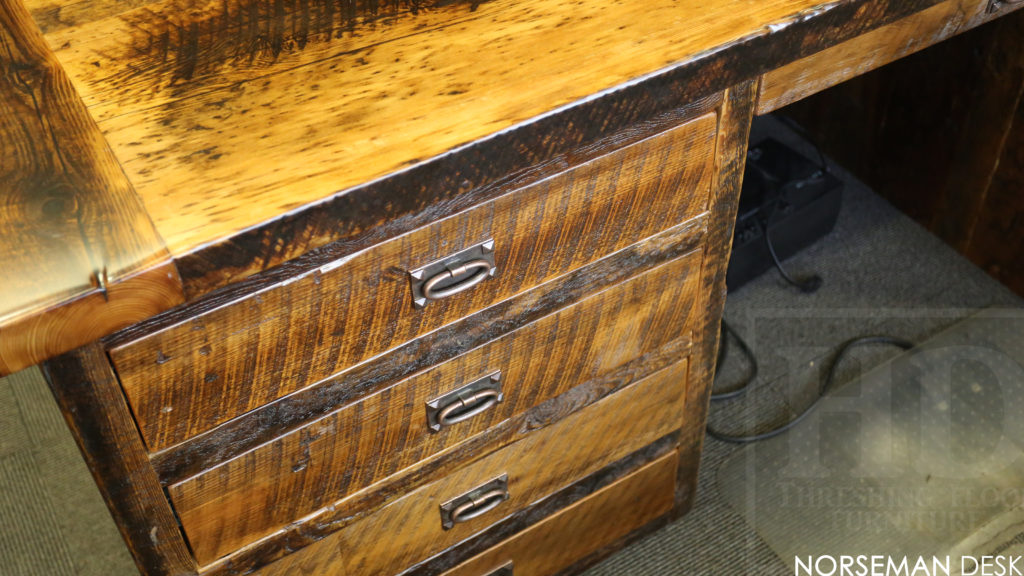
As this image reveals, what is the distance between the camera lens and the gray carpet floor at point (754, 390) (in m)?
1.23

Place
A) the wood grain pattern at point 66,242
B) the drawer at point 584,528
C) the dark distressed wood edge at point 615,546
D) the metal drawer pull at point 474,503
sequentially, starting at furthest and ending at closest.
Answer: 1. the dark distressed wood edge at point 615,546
2. the drawer at point 584,528
3. the metal drawer pull at point 474,503
4. the wood grain pattern at point 66,242

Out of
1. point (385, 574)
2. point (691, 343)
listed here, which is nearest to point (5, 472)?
point (385, 574)

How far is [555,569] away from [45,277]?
2.45 ft

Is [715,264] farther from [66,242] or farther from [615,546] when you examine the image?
[66,242]

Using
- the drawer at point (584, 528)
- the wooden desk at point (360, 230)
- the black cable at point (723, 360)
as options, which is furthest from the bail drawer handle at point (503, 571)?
the black cable at point (723, 360)

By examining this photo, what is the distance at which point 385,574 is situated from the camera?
932 millimetres

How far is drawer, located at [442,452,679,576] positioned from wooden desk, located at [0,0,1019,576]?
0.11 m

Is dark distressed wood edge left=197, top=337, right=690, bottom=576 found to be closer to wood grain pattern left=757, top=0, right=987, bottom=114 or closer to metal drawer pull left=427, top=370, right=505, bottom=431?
metal drawer pull left=427, top=370, right=505, bottom=431

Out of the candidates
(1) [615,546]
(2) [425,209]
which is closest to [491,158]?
(2) [425,209]

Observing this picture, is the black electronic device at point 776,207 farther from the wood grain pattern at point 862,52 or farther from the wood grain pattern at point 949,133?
the wood grain pattern at point 862,52

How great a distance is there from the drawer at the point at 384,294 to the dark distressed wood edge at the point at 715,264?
0.02 metres

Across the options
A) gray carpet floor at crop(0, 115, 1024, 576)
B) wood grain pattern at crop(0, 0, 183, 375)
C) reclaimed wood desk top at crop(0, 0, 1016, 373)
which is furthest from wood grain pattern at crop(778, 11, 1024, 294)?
wood grain pattern at crop(0, 0, 183, 375)

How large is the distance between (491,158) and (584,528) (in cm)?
59

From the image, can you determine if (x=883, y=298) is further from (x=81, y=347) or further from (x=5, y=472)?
(x=5, y=472)
